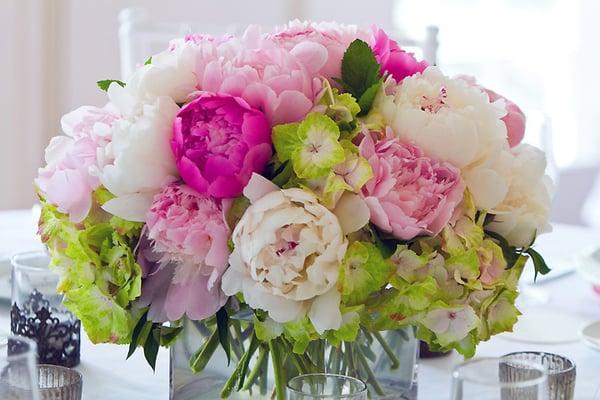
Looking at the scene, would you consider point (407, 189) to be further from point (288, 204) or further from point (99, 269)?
point (99, 269)

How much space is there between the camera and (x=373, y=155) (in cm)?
76

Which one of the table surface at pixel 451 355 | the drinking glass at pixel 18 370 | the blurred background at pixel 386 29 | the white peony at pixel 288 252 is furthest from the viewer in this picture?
the blurred background at pixel 386 29

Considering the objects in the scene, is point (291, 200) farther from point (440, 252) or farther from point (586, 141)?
point (586, 141)

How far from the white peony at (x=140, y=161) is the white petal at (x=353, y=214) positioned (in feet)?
0.40

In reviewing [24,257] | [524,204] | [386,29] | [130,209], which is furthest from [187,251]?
[386,29]

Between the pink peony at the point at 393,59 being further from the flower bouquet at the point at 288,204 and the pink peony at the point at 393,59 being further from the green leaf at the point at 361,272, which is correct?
the green leaf at the point at 361,272

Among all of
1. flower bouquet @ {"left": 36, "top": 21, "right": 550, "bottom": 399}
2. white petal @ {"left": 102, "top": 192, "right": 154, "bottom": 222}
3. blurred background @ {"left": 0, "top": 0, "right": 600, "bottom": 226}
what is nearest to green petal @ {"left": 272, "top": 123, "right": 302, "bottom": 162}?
flower bouquet @ {"left": 36, "top": 21, "right": 550, "bottom": 399}

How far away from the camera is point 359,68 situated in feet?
2.65

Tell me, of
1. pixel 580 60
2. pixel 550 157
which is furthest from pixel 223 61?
pixel 580 60

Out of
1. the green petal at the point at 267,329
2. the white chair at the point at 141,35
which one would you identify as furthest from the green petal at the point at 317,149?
the white chair at the point at 141,35

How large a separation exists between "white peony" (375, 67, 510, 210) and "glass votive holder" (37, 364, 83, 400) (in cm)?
31

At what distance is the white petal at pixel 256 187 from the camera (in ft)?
2.41

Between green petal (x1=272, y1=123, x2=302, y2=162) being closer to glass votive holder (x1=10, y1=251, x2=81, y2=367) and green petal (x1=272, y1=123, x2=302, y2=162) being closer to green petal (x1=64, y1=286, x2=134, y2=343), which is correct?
green petal (x1=64, y1=286, x2=134, y2=343)

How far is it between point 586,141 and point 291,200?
269 centimetres
